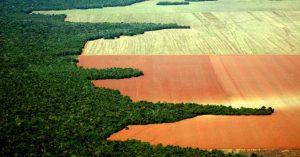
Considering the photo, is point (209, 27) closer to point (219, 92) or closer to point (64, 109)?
point (219, 92)

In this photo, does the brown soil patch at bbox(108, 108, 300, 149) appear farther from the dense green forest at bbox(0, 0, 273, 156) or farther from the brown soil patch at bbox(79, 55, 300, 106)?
the brown soil patch at bbox(79, 55, 300, 106)

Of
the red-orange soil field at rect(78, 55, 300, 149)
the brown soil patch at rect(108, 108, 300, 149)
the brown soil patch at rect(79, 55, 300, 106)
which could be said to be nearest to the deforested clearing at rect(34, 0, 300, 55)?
the brown soil patch at rect(79, 55, 300, 106)

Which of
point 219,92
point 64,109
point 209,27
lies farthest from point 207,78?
point 209,27

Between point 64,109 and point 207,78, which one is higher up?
point 64,109

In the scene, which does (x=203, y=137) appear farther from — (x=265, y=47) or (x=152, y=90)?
(x=265, y=47)

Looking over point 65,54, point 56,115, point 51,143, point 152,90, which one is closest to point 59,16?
point 65,54
